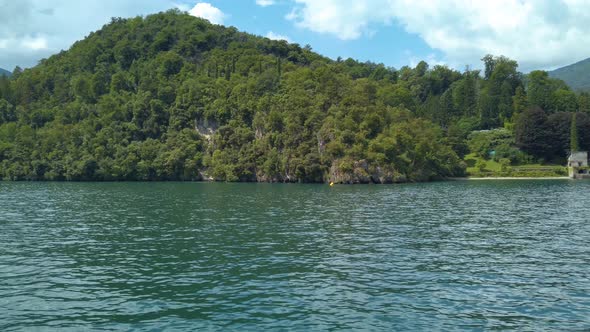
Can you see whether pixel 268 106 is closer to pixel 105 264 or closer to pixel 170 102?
pixel 170 102

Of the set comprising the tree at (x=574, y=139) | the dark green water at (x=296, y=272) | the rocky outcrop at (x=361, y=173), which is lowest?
the dark green water at (x=296, y=272)

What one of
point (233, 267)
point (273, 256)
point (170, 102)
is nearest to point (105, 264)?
point (233, 267)

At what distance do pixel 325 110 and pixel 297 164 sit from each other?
90.7ft

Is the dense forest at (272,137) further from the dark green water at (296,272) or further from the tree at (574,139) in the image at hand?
the dark green water at (296,272)

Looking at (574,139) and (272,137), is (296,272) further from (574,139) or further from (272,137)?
(574,139)

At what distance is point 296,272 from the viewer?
29.6m

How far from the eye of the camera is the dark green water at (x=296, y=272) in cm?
2148

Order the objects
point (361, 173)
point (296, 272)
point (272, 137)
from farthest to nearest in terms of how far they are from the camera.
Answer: point (272, 137)
point (361, 173)
point (296, 272)

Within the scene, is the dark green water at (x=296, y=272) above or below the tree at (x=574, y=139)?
below

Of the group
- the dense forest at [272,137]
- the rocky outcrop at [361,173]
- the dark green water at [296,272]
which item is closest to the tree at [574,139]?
the dense forest at [272,137]

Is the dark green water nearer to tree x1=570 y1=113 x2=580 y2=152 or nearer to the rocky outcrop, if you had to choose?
the rocky outcrop

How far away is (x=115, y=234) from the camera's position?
146 ft

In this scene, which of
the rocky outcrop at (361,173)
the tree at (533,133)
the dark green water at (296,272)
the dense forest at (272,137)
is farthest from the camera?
the tree at (533,133)

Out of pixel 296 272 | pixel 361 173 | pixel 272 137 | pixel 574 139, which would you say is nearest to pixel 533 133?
pixel 574 139
